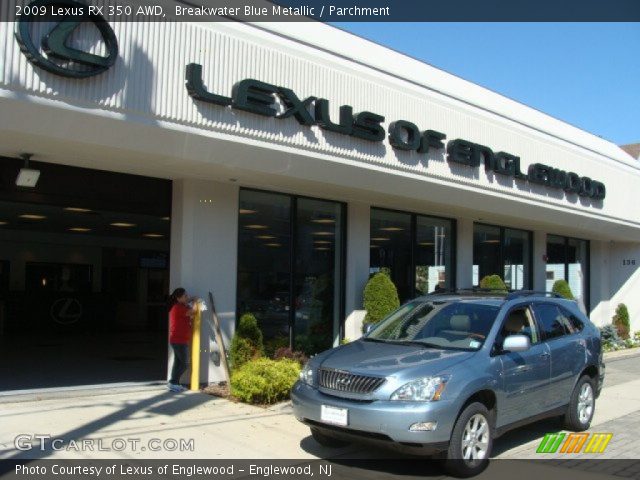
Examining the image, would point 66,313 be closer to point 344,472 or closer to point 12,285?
point 12,285

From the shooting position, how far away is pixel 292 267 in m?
12.1

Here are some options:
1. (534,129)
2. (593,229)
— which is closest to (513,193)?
(534,129)

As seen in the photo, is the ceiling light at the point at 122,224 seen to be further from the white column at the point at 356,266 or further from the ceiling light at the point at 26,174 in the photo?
the ceiling light at the point at 26,174

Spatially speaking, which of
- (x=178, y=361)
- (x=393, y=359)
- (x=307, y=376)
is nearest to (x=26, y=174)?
(x=178, y=361)

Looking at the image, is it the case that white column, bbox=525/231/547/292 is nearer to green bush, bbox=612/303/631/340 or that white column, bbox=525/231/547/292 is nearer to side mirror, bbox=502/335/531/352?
green bush, bbox=612/303/631/340

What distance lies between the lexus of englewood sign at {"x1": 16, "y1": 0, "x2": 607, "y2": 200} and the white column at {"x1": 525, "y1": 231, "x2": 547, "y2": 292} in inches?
97.0

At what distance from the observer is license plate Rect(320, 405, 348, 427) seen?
6141mm

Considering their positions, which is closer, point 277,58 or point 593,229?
point 277,58

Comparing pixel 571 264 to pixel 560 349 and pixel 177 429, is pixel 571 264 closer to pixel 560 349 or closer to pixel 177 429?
pixel 560 349

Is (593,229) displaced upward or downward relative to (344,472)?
upward

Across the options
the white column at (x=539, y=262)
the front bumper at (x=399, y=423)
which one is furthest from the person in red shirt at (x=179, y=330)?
the white column at (x=539, y=262)

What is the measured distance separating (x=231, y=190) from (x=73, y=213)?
230 inches

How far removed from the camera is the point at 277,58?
396 inches

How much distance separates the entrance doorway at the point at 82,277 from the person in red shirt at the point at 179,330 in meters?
1.18
